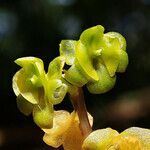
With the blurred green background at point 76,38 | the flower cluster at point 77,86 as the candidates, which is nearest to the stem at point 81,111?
the flower cluster at point 77,86

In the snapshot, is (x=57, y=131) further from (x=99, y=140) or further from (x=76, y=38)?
(x=76, y=38)

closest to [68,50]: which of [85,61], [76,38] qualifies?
[85,61]

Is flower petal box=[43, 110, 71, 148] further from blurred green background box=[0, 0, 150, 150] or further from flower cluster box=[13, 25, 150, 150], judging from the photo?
blurred green background box=[0, 0, 150, 150]

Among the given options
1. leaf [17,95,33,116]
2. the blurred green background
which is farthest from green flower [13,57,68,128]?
→ the blurred green background

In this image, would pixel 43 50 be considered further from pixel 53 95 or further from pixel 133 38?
pixel 53 95

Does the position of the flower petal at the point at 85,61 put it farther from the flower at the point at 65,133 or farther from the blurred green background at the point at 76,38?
the blurred green background at the point at 76,38
